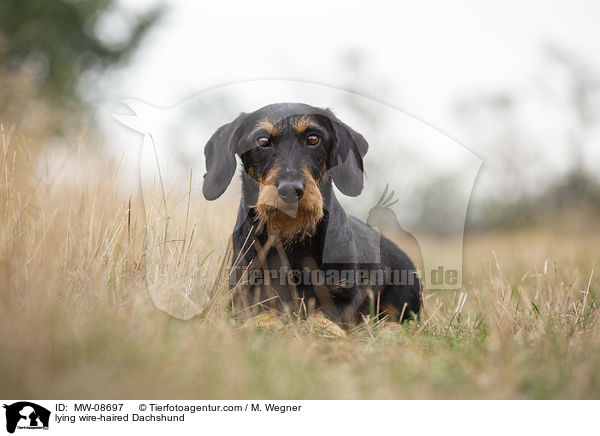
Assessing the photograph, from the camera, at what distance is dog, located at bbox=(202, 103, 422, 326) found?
9.63ft

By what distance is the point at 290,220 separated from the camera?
2.95 m

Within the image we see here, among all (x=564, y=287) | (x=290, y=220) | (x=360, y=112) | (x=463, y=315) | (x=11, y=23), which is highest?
(x=11, y=23)

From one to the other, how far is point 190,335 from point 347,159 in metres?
1.39

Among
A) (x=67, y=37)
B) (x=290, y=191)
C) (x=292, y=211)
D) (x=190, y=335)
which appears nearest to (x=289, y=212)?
(x=292, y=211)

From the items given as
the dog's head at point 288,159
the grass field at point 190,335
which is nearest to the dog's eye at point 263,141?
the dog's head at point 288,159

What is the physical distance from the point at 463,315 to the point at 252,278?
5.16 ft

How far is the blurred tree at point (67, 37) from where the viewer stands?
1179 centimetres

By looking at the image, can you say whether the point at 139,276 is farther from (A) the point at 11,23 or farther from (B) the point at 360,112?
(A) the point at 11,23

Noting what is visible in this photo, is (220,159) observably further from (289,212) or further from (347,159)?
(347,159)

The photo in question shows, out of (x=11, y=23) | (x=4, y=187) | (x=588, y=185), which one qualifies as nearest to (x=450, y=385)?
(x=4, y=187)

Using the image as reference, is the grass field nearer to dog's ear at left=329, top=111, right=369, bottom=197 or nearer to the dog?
the dog

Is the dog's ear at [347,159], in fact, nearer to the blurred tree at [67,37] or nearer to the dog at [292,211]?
the dog at [292,211]
